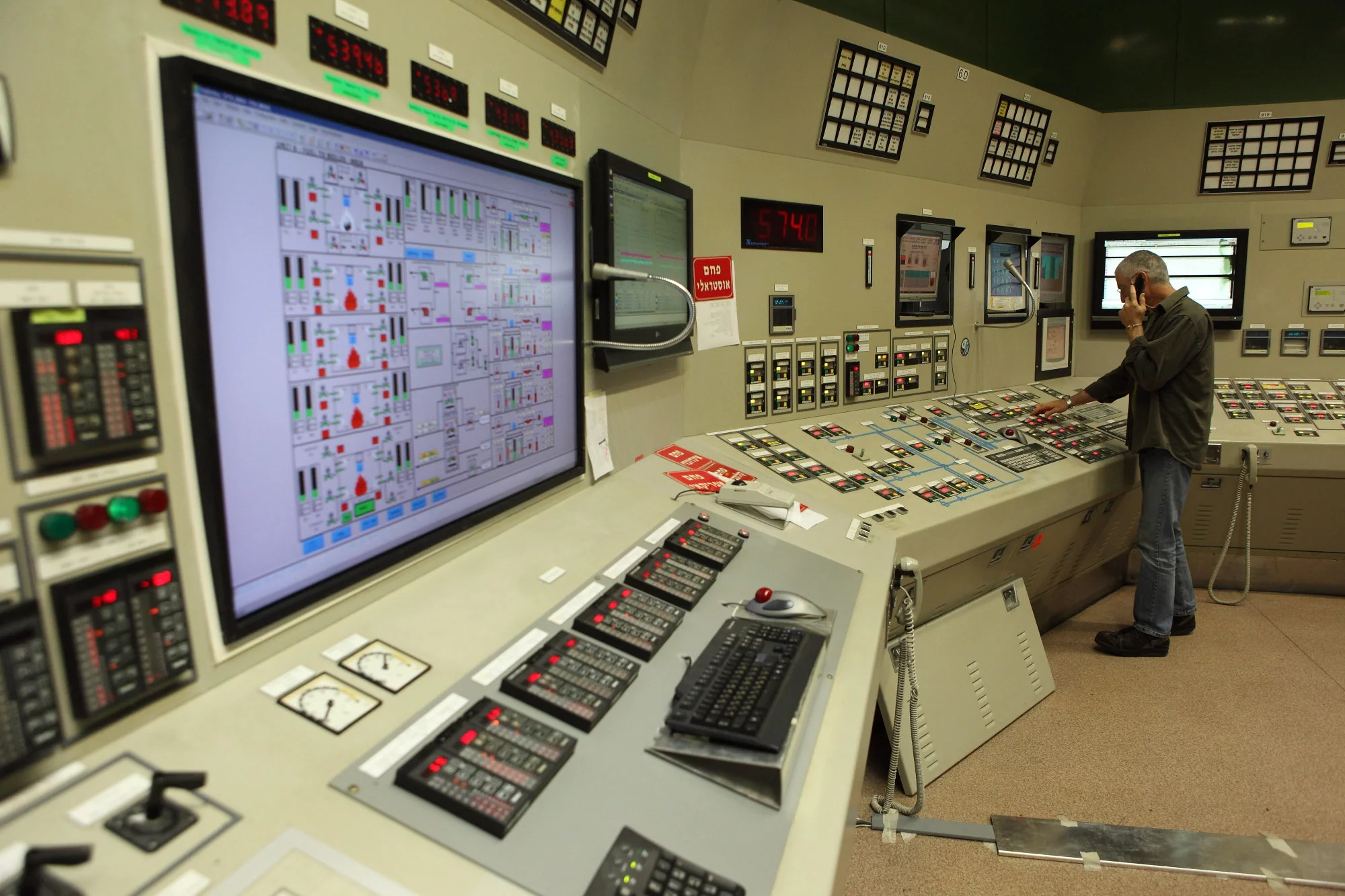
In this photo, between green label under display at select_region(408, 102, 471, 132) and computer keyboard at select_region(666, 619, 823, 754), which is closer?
computer keyboard at select_region(666, 619, 823, 754)

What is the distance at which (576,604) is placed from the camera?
125 centimetres

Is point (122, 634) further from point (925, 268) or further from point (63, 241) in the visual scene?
point (925, 268)

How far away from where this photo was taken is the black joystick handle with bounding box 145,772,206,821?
68 cm

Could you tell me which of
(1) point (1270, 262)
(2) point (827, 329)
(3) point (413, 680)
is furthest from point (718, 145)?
(1) point (1270, 262)

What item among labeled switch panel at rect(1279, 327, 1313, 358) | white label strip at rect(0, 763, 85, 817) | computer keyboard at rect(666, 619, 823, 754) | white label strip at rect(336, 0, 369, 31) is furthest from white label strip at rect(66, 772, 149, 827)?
labeled switch panel at rect(1279, 327, 1313, 358)

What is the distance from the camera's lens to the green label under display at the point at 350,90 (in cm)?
102

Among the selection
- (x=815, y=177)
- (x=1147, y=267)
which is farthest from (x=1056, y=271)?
(x=815, y=177)

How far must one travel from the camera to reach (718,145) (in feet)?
7.86

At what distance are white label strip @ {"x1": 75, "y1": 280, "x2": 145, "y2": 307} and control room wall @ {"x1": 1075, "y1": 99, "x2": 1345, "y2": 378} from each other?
4252 mm

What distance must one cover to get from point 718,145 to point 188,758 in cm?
218

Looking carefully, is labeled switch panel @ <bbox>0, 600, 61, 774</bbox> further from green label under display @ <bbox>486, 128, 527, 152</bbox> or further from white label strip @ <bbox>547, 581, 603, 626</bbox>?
green label under display @ <bbox>486, 128, 527, 152</bbox>

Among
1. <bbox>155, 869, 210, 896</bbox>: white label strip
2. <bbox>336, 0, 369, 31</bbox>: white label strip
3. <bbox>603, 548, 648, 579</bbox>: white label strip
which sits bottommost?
<bbox>155, 869, 210, 896</bbox>: white label strip

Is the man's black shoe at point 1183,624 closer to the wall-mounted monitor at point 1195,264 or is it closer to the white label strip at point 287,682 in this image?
the wall-mounted monitor at point 1195,264

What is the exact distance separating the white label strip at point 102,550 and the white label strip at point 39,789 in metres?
0.19
